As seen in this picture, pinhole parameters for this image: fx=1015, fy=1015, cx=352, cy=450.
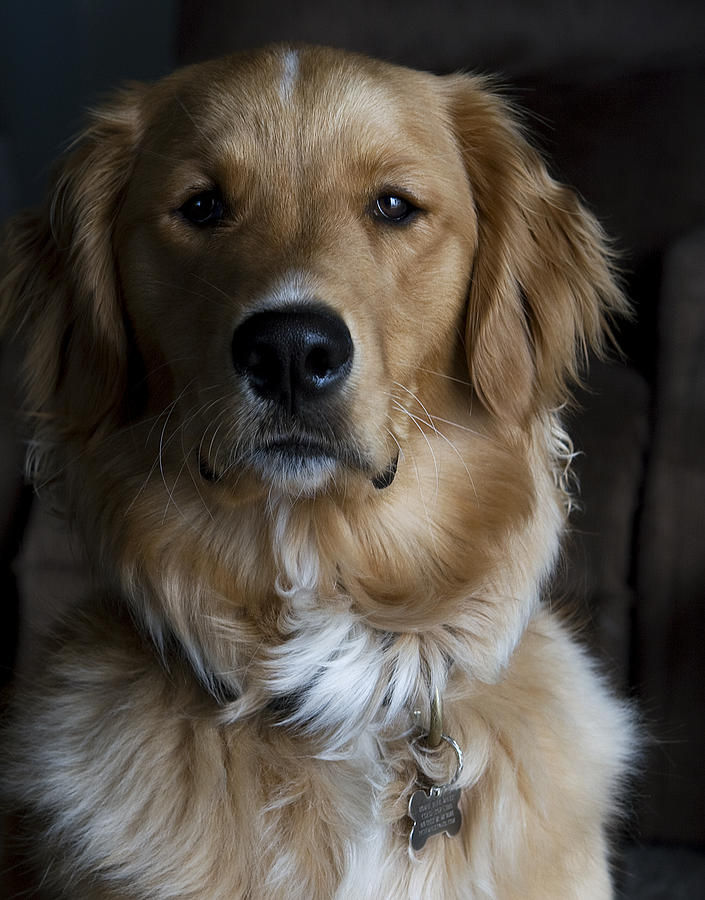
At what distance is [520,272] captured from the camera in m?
1.69

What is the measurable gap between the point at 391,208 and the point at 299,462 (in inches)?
17.2

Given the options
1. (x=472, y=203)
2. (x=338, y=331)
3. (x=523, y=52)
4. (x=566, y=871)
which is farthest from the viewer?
(x=523, y=52)

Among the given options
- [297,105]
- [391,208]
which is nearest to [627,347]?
[391,208]

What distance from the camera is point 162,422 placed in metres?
1.60

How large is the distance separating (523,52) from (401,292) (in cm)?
195

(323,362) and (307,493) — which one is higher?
(323,362)

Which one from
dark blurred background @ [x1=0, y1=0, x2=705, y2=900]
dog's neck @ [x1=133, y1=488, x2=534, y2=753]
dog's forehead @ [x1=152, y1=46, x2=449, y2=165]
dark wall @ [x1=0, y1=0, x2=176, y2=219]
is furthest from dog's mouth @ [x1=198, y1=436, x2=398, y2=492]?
dark wall @ [x1=0, y1=0, x2=176, y2=219]

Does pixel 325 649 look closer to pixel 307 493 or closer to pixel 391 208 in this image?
pixel 307 493

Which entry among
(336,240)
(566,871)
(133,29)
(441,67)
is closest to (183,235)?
(336,240)

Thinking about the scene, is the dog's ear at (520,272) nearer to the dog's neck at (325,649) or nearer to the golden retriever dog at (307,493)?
the golden retriever dog at (307,493)

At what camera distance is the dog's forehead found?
152 cm

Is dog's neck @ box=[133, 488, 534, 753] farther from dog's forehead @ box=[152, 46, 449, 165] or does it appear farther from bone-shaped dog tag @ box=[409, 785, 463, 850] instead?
dog's forehead @ box=[152, 46, 449, 165]

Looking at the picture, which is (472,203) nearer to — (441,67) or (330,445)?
(330,445)

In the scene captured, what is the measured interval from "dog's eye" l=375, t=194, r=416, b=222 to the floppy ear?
432 millimetres
